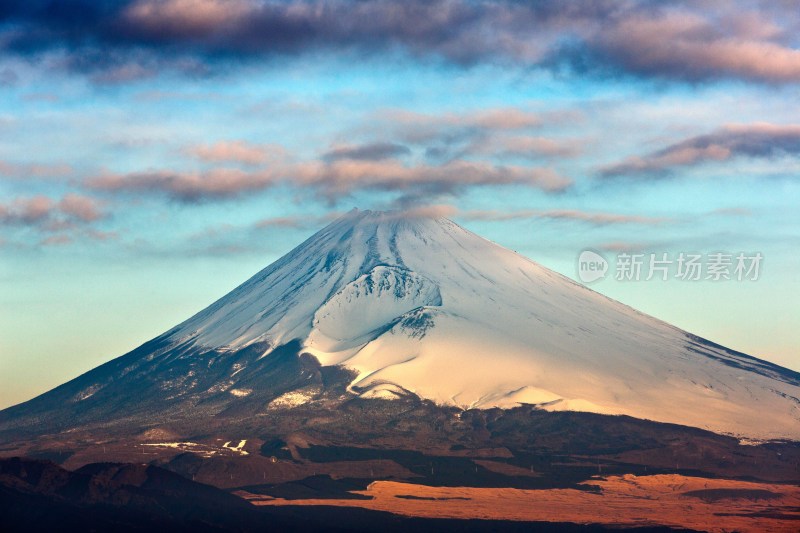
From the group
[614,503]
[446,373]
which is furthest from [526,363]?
[614,503]

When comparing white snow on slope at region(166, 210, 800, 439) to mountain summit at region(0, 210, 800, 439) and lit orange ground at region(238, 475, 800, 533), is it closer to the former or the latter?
mountain summit at region(0, 210, 800, 439)

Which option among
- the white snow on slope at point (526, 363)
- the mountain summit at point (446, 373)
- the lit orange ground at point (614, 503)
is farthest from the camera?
the mountain summit at point (446, 373)

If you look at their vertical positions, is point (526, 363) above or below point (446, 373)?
above

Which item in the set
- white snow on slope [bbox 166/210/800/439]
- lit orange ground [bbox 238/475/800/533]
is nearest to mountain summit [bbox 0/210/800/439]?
white snow on slope [bbox 166/210/800/439]

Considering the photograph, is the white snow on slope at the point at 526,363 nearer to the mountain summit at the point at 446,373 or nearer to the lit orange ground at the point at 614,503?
the mountain summit at the point at 446,373

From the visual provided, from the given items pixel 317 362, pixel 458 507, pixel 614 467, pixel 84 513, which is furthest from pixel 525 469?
pixel 84 513

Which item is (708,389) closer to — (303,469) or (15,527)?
(303,469)

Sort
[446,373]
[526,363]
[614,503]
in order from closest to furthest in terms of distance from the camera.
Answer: [614,503] → [446,373] → [526,363]

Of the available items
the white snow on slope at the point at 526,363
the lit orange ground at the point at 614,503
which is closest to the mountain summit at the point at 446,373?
the white snow on slope at the point at 526,363

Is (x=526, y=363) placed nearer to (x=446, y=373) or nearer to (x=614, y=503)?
(x=446, y=373)
